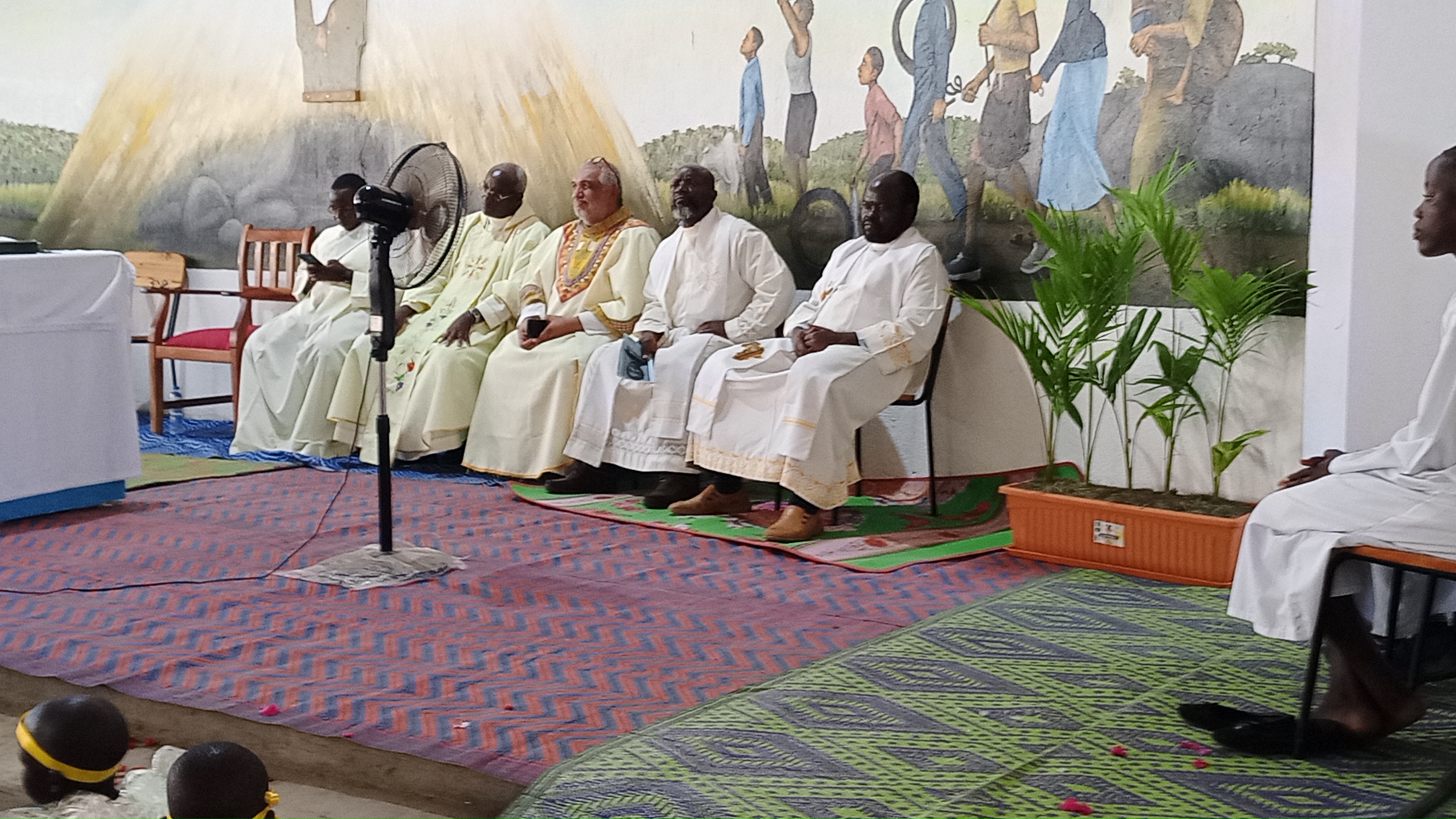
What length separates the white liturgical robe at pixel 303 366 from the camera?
23.1 ft

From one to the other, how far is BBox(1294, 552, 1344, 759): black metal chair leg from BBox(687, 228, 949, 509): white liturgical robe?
2368mm

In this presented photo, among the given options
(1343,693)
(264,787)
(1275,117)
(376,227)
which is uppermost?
(1275,117)

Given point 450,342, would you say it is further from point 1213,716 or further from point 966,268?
point 1213,716

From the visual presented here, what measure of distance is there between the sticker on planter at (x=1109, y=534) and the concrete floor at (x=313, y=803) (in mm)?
2554

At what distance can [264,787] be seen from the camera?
1693mm

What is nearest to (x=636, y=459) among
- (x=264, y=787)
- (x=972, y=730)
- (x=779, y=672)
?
(x=779, y=672)

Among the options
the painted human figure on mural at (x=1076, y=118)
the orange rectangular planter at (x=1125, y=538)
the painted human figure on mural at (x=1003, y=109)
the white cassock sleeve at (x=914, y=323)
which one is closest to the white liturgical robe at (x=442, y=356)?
the white cassock sleeve at (x=914, y=323)

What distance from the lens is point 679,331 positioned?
6152 millimetres

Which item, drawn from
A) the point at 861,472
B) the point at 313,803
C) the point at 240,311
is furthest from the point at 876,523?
the point at 240,311

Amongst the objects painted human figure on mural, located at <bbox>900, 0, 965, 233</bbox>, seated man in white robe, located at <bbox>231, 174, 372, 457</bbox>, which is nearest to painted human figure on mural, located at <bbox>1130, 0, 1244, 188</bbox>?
painted human figure on mural, located at <bbox>900, 0, 965, 233</bbox>

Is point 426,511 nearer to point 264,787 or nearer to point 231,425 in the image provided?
point 231,425

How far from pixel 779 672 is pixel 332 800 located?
44.2 inches

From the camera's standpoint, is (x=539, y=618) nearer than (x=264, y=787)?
No

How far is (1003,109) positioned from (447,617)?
2969 millimetres
